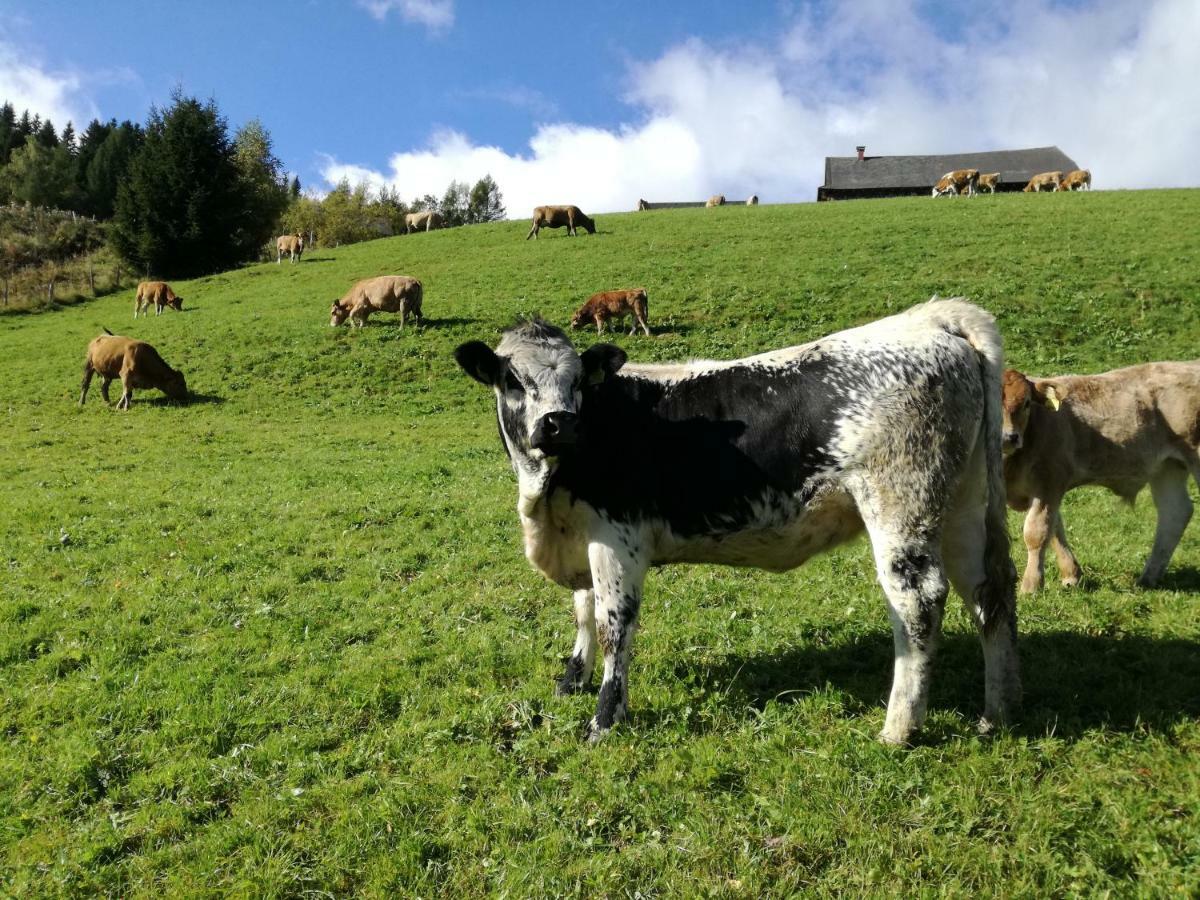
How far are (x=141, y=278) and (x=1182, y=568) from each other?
54448mm

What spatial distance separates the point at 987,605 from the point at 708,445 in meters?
2.12

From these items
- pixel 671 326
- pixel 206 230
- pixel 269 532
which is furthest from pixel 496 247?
pixel 269 532

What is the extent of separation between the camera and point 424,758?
16.7 ft

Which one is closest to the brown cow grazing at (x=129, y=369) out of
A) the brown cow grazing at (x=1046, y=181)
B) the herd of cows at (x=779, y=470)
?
the herd of cows at (x=779, y=470)

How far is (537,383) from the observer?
5180 millimetres

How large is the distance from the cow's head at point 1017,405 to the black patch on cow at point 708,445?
3.78 m

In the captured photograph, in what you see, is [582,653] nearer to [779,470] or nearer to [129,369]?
[779,470]

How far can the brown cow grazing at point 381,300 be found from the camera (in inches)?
1081

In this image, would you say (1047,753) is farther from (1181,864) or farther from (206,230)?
(206,230)

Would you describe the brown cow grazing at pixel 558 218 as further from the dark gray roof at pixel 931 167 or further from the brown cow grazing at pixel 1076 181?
the dark gray roof at pixel 931 167

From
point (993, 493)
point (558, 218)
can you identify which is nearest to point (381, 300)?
point (558, 218)

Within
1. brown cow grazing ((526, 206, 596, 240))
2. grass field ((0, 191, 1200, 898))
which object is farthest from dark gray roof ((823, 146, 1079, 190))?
grass field ((0, 191, 1200, 898))

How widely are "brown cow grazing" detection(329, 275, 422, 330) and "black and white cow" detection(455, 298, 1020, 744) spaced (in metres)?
23.1

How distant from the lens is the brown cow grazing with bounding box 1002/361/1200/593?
310 inches
